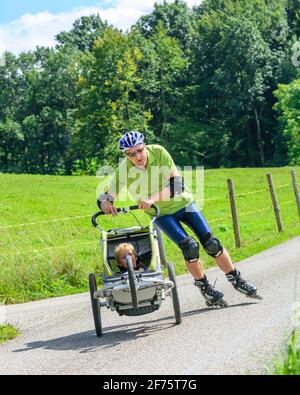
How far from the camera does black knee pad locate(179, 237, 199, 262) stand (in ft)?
27.1

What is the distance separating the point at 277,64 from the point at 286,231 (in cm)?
6035

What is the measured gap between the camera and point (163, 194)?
323 inches

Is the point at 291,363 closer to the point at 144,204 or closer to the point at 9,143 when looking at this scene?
the point at 144,204

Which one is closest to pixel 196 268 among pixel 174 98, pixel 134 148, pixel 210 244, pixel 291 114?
→ pixel 210 244

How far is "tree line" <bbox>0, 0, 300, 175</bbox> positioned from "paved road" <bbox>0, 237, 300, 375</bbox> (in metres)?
59.6

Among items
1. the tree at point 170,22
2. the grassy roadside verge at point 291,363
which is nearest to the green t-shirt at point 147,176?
the grassy roadside verge at point 291,363

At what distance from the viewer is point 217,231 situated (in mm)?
24656

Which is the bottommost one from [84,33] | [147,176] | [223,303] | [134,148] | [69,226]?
[69,226]

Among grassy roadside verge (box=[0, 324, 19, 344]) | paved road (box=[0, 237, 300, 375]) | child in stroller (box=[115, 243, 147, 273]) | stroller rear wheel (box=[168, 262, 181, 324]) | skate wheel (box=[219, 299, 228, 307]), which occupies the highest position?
child in stroller (box=[115, 243, 147, 273])

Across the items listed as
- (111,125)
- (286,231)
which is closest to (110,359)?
(286,231)

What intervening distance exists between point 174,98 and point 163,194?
2790 inches

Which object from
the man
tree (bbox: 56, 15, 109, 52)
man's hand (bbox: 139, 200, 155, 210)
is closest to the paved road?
the man

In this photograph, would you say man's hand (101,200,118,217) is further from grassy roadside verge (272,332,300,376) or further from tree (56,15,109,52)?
tree (56,15,109,52)

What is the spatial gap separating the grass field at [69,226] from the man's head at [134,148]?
4.59 metres
